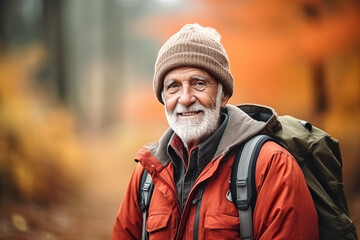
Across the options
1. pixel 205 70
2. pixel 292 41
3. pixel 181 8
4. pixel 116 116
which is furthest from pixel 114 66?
pixel 205 70

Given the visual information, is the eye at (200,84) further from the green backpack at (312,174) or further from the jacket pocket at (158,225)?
the jacket pocket at (158,225)

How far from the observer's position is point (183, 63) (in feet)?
8.12

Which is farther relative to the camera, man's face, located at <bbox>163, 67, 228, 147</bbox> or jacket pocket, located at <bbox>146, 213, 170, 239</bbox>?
man's face, located at <bbox>163, 67, 228, 147</bbox>

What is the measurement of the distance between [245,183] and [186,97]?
1.83 ft

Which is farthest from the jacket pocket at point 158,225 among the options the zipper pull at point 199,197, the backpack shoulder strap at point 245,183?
the backpack shoulder strap at point 245,183

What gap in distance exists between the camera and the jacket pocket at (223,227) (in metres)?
2.16

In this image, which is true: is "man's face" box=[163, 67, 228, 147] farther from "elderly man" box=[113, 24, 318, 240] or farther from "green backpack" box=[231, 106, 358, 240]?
"green backpack" box=[231, 106, 358, 240]

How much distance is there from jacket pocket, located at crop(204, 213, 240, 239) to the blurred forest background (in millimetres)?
3268

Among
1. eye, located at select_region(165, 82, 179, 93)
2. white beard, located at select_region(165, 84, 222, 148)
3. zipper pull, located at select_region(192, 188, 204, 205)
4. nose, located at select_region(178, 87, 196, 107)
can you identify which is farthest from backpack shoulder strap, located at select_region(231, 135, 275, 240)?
eye, located at select_region(165, 82, 179, 93)

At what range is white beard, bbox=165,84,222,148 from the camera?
98.4 inches

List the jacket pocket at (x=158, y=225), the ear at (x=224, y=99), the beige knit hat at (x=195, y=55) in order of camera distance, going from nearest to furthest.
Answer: the jacket pocket at (x=158, y=225), the beige knit hat at (x=195, y=55), the ear at (x=224, y=99)

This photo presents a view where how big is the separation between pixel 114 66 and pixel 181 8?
1062 mm

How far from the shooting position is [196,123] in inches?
98.4

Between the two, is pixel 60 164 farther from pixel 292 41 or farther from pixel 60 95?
pixel 292 41
